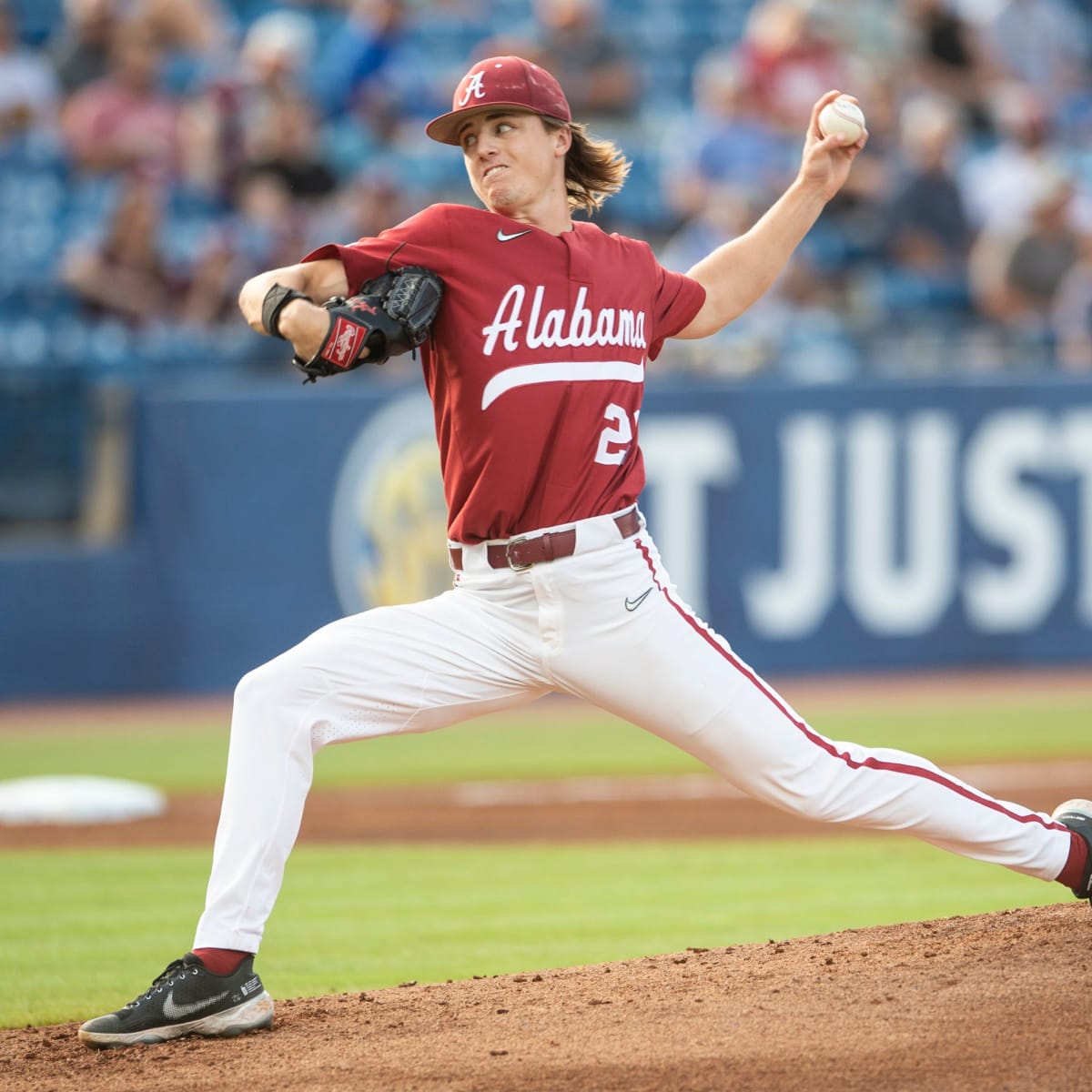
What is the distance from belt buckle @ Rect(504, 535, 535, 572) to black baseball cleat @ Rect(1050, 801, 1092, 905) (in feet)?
4.73

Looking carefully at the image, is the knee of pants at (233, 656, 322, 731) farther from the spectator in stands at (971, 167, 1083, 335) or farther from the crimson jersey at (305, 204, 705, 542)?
the spectator in stands at (971, 167, 1083, 335)

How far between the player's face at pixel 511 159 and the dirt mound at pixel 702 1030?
5.95 feet

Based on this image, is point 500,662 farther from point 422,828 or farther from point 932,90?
point 932,90

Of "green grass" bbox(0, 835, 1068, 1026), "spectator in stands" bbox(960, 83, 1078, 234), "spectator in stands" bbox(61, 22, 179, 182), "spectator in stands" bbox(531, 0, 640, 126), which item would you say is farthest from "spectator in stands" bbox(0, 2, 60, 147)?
"spectator in stands" bbox(960, 83, 1078, 234)

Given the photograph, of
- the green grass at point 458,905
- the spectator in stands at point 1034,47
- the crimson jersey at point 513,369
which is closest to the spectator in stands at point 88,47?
the green grass at point 458,905

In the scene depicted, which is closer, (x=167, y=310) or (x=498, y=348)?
(x=498, y=348)

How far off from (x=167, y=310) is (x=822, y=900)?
20.8 ft

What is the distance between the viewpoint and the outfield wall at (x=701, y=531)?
1088 cm

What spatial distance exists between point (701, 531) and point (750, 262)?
700cm

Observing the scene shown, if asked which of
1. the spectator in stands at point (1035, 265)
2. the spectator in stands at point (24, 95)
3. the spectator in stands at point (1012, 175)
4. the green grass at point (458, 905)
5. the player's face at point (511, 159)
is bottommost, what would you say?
the green grass at point (458, 905)

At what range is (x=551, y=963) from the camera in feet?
16.6

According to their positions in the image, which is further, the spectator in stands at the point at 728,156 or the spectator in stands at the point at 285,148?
the spectator in stands at the point at 728,156

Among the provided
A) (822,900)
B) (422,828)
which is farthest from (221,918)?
(422,828)

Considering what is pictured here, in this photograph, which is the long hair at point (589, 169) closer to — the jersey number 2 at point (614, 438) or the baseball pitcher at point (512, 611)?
the baseball pitcher at point (512, 611)
